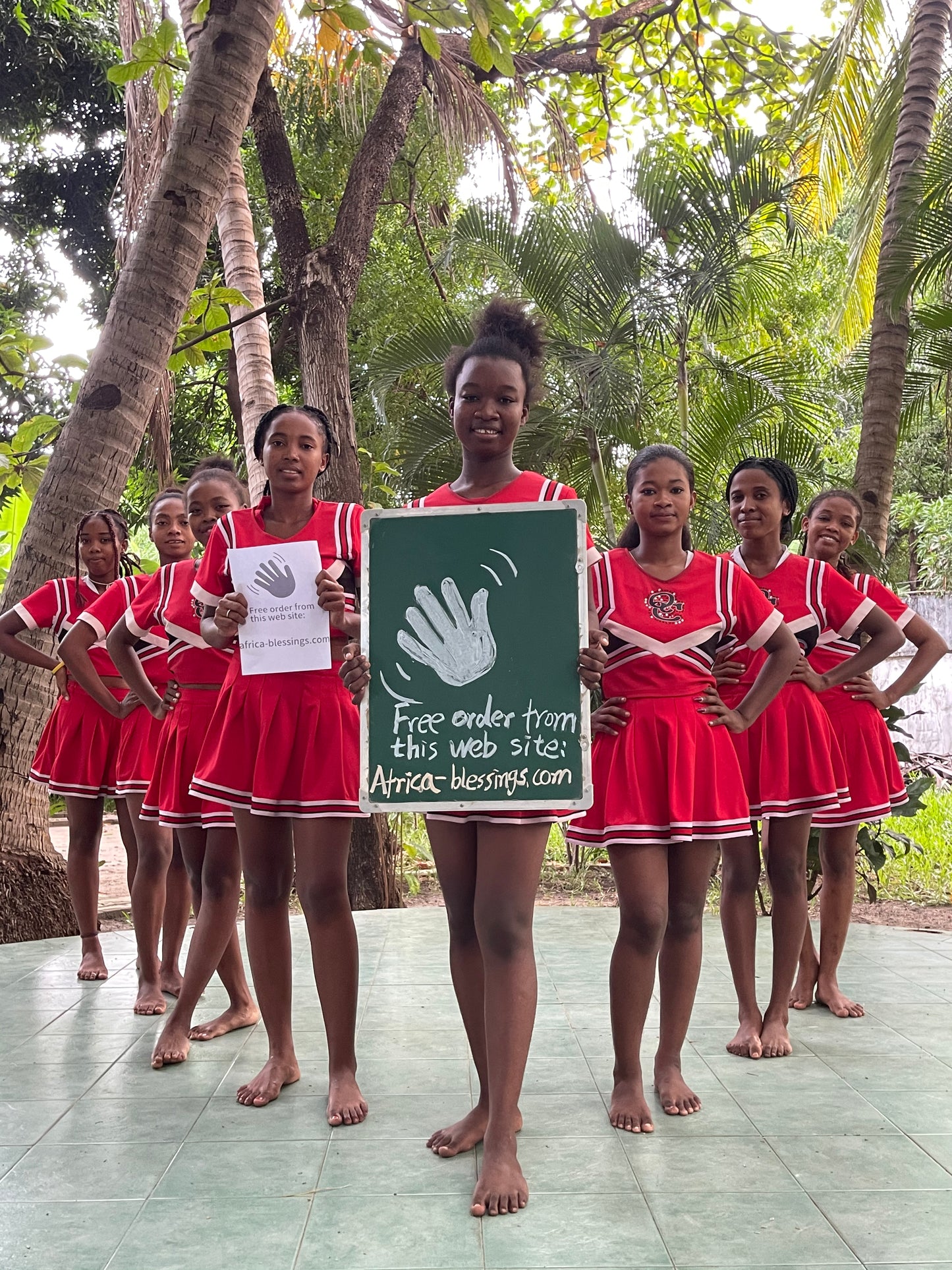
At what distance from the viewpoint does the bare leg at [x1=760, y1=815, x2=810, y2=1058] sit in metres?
3.79

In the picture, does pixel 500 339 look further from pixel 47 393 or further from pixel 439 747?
pixel 47 393

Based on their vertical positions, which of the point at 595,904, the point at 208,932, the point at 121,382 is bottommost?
the point at 595,904

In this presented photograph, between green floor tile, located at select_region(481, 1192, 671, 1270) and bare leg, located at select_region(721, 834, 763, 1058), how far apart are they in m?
1.30

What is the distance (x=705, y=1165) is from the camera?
2.71 meters

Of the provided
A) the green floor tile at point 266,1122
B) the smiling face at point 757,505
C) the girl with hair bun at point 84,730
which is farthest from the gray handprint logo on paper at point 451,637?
the girl with hair bun at point 84,730

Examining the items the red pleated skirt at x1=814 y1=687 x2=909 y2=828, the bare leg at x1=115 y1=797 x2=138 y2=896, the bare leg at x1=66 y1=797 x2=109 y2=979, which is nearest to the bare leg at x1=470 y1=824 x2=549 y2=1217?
the red pleated skirt at x1=814 y1=687 x2=909 y2=828

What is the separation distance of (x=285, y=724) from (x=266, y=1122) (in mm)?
1067

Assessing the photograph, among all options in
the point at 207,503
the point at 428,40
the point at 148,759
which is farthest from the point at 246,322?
the point at 148,759

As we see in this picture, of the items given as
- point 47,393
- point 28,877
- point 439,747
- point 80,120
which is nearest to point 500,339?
point 439,747

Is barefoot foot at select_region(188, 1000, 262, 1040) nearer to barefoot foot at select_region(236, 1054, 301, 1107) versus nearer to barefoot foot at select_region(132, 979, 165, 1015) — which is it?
barefoot foot at select_region(132, 979, 165, 1015)

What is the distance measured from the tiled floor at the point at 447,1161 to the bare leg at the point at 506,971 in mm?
170

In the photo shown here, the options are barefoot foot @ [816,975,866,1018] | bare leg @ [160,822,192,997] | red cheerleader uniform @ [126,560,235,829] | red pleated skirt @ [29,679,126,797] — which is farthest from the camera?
red pleated skirt @ [29,679,126,797]

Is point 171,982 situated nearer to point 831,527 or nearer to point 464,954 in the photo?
point 464,954

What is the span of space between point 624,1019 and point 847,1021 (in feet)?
4.83
